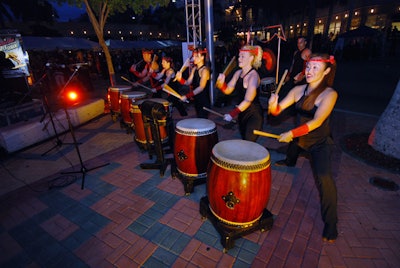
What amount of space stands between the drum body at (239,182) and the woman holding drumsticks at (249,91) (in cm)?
104

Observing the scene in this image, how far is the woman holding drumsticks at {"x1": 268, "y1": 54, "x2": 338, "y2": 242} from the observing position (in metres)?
2.59

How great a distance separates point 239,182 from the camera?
7.75 ft

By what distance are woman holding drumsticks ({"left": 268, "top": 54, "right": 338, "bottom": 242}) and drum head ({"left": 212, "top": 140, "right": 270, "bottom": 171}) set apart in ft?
1.60

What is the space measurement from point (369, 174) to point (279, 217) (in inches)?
79.4

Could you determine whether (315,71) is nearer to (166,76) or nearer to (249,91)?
(249,91)

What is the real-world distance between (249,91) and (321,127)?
1161 millimetres

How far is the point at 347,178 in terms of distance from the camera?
→ 3.78 meters

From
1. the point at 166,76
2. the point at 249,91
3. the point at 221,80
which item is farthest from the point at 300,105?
the point at 166,76

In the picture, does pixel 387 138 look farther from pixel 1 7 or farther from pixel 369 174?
pixel 1 7

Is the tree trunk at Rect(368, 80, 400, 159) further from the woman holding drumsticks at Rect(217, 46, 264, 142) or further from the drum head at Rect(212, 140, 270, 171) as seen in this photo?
the drum head at Rect(212, 140, 270, 171)

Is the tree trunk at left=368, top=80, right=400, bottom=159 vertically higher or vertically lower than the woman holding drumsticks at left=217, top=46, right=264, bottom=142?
lower

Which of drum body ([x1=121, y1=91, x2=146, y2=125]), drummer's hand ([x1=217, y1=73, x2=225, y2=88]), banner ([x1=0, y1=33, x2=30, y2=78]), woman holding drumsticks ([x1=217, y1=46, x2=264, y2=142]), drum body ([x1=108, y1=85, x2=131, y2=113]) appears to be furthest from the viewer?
banner ([x1=0, y1=33, x2=30, y2=78])

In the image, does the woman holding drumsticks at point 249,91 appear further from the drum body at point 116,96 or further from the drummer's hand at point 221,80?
the drum body at point 116,96

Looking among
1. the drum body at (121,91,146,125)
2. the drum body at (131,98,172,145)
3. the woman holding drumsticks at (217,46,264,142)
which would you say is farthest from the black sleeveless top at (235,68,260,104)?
the drum body at (121,91,146,125)
